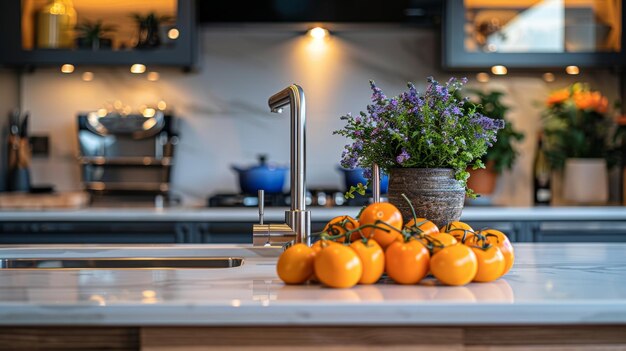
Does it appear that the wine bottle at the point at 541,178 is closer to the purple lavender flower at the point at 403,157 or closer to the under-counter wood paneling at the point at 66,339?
the purple lavender flower at the point at 403,157

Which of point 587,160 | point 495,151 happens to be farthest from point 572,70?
point 495,151

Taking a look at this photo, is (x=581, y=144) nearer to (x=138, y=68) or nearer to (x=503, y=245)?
(x=138, y=68)

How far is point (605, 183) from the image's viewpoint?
11.4 ft

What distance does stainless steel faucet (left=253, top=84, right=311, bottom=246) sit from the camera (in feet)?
5.24

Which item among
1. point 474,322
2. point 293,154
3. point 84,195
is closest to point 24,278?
point 293,154

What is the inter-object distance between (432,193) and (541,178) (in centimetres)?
212

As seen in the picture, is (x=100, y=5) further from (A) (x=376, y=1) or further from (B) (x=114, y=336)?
(B) (x=114, y=336)

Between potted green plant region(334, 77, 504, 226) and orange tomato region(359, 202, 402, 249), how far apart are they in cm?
21

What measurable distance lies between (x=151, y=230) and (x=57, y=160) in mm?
916

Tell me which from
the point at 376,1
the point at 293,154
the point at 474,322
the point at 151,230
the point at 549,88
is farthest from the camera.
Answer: the point at 549,88

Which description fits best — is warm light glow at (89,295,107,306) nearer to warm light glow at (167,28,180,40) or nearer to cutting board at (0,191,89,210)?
cutting board at (0,191,89,210)

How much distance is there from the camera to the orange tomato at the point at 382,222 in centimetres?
135

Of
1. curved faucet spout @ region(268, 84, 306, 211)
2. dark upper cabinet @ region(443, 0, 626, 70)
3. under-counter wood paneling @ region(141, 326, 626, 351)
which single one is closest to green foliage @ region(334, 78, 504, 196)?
curved faucet spout @ region(268, 84, 306, 211)

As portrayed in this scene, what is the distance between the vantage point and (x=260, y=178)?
10.7 feet
